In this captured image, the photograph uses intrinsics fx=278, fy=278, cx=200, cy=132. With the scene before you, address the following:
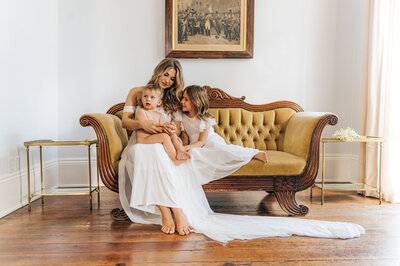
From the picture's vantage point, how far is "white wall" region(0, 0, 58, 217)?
2410mm

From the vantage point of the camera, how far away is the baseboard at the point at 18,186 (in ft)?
7.84

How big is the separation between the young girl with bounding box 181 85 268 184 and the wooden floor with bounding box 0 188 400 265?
19.4 inches

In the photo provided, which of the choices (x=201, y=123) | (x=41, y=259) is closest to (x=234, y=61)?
(x=201, y=123)

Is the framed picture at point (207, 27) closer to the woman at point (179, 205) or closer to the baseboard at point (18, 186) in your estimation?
the woman at point (179, 205)

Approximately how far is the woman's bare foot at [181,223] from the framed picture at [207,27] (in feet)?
6.55

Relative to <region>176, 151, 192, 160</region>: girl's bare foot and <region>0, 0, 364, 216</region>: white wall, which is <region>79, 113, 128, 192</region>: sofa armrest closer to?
<region>176, 151, 192, 160</region>: girl's bare foot

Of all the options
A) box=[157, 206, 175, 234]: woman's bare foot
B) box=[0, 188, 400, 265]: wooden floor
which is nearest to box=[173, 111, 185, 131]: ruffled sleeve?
box=[157, 206, 175, 234]: woman's bare foot

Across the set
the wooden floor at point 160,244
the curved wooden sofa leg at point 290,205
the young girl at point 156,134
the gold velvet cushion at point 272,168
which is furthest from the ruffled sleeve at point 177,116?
the curved wooden sofa leg at point 290,205

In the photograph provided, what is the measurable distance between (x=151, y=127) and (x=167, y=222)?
74 cm

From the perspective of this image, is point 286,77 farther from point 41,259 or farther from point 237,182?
point 41,259

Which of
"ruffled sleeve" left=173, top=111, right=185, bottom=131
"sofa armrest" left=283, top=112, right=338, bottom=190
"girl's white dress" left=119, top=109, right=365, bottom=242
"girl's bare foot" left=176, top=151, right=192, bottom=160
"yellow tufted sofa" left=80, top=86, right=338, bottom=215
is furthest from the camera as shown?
"ruffled sleeve" left=173, top=111, right=185, bottom=131

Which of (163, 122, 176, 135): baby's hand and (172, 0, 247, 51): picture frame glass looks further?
(172, 0, 247, 51): picture frame glass

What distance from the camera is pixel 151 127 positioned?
2232 millimetres

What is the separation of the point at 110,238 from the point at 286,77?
2677 mm
